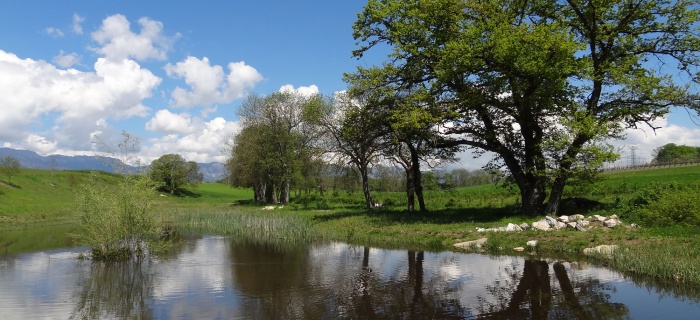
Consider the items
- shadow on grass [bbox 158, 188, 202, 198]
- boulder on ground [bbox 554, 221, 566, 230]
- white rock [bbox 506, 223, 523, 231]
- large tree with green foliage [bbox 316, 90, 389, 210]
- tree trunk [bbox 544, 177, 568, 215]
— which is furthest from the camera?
shadow on grass [bbox 158, 188, 202, 198]

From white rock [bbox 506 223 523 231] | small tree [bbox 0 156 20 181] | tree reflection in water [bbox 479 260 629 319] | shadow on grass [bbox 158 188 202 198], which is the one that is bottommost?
tree reflection in water [bbox 479 260 629 319]

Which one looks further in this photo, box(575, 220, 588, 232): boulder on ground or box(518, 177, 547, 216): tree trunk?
box(518, 177, 547, 216): tree trunk

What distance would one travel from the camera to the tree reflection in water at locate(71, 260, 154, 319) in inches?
433

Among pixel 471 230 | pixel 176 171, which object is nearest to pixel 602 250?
pixel 471 230

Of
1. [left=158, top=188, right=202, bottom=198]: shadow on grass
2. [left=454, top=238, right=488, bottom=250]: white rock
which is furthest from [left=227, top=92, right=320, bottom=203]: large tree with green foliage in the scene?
[left=454, top=238, right=488, bottom=250]: white rock

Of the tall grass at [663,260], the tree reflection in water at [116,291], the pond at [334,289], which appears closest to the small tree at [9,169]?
the pond at [334,289]

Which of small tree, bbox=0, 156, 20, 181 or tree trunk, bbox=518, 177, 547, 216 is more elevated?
small tree, bbox=0, 156, 20, 181

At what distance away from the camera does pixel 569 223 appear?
21109 millimetres

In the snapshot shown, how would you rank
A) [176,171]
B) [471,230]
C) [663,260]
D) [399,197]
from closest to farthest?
[663,260] → [471,230] → [399,197] → [176,171]

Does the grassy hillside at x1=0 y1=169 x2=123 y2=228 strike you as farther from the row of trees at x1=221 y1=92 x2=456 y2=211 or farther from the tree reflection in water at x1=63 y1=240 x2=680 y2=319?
the tree reflection in water at x1=63 y1=240 x2=680 y2=319

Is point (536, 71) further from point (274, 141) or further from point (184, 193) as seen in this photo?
point (184, 193)

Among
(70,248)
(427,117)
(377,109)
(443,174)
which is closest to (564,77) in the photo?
(427,117)

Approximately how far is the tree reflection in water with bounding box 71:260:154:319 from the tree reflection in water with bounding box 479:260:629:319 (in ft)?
26.4

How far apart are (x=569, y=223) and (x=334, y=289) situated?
1279 centimetres
